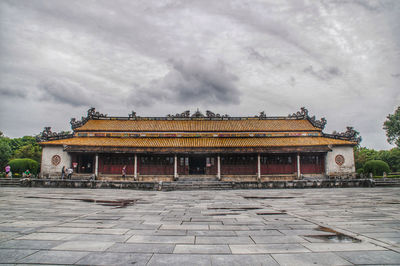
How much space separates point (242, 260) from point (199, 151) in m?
27.2

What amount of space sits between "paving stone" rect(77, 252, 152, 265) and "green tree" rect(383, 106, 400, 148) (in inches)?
2195

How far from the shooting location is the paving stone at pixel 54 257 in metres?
3.56

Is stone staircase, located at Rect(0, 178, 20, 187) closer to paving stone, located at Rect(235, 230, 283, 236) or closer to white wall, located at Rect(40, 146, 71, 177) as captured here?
white wall, located at Rect(40, 146, 71, 177)

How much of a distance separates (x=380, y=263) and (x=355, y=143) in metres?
33.5

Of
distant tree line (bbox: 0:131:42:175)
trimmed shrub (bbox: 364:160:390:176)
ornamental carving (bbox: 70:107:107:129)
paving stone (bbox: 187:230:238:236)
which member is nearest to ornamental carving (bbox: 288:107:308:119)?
trimmed shrub (bbox: 364:160:390:176)

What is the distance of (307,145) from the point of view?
102 feet

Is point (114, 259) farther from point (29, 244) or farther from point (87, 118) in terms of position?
point (87, 118)

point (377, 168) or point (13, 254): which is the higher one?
point (377, 168)

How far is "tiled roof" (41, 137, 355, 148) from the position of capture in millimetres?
31781

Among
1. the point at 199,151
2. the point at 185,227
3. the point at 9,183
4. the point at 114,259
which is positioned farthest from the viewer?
the point at 199,151

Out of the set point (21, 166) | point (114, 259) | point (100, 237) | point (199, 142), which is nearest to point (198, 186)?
point (199, 142)

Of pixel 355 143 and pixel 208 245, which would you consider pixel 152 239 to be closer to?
pixel 208 245

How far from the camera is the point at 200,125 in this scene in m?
37.1

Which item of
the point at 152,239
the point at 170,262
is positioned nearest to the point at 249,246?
the point at 170,262
